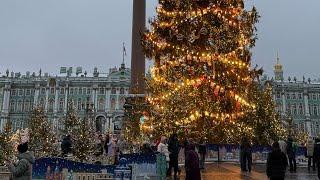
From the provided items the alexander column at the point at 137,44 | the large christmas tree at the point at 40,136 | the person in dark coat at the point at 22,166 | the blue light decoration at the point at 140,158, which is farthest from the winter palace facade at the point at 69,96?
the person in dark coat at the point at 22,166

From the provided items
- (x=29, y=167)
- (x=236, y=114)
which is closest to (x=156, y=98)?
(x=236, y=114)

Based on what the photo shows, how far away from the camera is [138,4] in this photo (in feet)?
91.6

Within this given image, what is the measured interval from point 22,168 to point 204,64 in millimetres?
16231

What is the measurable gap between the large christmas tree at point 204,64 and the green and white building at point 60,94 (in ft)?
236

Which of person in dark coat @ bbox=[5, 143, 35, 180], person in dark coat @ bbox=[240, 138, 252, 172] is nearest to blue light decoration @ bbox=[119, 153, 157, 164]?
person in dark coat @ bbox=[5, 143, 35, 180]

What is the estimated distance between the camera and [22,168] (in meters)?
7.58

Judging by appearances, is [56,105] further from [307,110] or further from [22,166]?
[22,166]

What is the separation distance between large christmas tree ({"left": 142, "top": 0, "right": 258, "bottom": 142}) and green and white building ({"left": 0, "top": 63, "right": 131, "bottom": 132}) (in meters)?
72.0

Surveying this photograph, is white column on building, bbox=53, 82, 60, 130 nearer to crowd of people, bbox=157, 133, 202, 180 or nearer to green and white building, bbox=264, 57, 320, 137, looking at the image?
green and white building, bbox=264, 57, 320, 137

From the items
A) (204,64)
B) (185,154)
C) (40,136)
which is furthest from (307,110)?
(185,154)

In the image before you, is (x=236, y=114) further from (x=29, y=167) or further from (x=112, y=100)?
(x=112, y=100)

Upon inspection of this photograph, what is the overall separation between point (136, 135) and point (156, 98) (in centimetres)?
354

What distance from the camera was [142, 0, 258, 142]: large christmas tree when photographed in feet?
73.6

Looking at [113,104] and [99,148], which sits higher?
[113,104]
